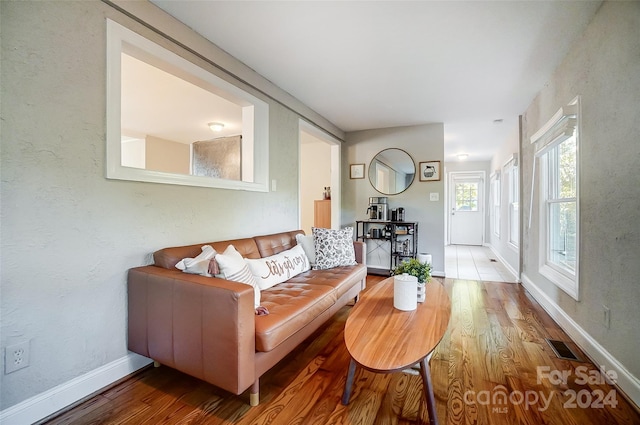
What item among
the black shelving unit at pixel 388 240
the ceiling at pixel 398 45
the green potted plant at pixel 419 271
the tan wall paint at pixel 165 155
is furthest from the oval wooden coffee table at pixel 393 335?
the tan wall paint at pixel 165 155

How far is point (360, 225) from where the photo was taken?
4.80 meters

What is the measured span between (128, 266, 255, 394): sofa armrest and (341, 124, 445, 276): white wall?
3577 millimetres

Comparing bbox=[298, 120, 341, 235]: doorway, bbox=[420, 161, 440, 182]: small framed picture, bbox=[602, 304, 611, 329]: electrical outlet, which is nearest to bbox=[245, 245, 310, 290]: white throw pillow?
bbox=[602, 304, 611, 329]: electrical outlet

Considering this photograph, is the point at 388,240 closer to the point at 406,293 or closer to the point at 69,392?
the point at 406,293

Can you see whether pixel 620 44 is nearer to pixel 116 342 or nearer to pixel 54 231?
pixel 54 231

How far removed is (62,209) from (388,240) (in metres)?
3.93

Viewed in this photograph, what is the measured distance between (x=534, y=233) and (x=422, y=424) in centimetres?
301

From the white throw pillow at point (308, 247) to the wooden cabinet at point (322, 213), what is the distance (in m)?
2.11

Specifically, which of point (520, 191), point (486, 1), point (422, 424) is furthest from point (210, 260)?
point (520, 191)

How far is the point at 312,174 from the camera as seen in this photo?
5.78 meters

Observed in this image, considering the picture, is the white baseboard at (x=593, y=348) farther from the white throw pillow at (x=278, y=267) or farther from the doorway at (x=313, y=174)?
the doorway at (x=313, y=174)

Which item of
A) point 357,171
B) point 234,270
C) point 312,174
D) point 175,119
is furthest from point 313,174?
point 234,270

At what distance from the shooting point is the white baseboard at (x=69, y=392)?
128 centimetres

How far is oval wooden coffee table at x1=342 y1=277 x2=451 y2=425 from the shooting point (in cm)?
121
